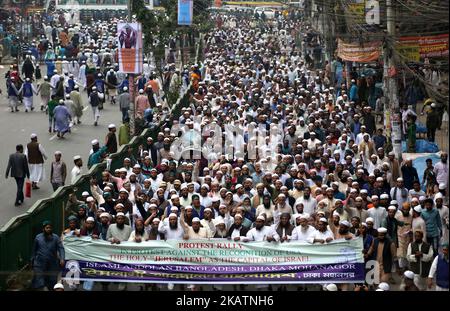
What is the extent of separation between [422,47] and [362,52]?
5.82 m

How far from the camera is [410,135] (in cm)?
2519

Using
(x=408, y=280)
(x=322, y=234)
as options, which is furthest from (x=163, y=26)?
(x=408, y=280)

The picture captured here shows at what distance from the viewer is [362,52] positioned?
101 ft

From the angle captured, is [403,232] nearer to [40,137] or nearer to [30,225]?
[30,225]

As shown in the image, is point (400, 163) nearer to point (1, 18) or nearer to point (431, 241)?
point (431, 241)

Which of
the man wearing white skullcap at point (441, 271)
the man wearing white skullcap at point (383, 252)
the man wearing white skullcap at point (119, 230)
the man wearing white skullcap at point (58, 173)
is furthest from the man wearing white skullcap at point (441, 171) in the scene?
the man wearing white skullcap at point (58, 173)

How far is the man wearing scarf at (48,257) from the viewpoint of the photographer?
586 inches

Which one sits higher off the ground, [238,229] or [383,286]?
[238,229]

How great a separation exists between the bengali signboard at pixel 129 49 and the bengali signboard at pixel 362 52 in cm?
579

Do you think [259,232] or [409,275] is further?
[259,232]

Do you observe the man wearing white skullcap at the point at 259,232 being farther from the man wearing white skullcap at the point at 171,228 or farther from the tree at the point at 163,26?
the tree at the point at 163,26

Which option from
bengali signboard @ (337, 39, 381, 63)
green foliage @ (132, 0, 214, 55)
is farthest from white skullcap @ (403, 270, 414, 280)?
green foliage @ (132, 0, 214, 55)
